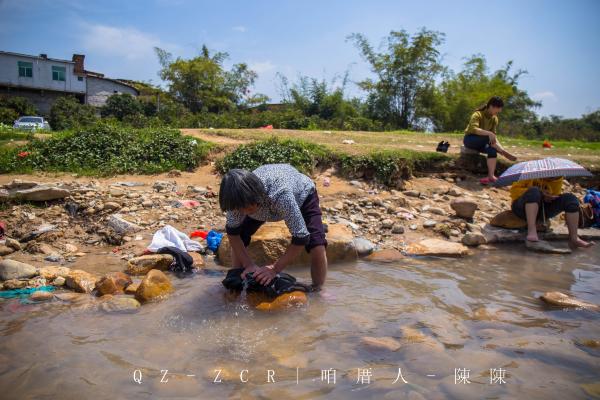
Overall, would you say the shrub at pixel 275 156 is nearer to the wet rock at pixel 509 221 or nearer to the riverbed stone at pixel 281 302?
the wet rock at pixel 509 221

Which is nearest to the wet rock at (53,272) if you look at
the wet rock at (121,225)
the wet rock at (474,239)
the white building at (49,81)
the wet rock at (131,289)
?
the wet rock at (131,289)

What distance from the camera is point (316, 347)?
264cm

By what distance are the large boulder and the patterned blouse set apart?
1028 millimetres

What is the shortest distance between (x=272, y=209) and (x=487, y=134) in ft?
18.4

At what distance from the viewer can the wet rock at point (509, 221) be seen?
18.8 feet

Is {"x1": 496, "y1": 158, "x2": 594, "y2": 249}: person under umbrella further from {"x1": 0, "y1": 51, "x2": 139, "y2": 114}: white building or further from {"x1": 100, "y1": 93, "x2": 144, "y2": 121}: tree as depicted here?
Answer: {"x1": 0, "y1": 51, "x2": 139, "y2": 114}: white building

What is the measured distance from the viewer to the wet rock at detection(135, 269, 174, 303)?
11.0ft

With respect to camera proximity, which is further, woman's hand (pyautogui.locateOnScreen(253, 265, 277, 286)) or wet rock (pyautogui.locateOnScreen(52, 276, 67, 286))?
wet rock (pyautogui.locateOnScreen(52, 276, 67, 286))

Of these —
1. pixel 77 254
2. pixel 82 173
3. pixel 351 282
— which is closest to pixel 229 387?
pixel 351 282

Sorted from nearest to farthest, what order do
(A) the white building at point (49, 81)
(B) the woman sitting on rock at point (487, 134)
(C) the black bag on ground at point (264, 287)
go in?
(C) the black bag on ground at point (264, 287) < (B) the woman sitting on rock at point (487, 134) < (A) the white building at point (49, 81)

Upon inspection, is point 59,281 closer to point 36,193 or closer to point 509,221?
point 36,193

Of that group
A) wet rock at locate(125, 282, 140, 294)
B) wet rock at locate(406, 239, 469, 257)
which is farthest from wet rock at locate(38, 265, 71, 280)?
wet rock at locate(406, 239, 469, 257)

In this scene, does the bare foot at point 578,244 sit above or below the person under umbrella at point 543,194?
below

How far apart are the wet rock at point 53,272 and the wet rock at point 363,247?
311 centimetres
